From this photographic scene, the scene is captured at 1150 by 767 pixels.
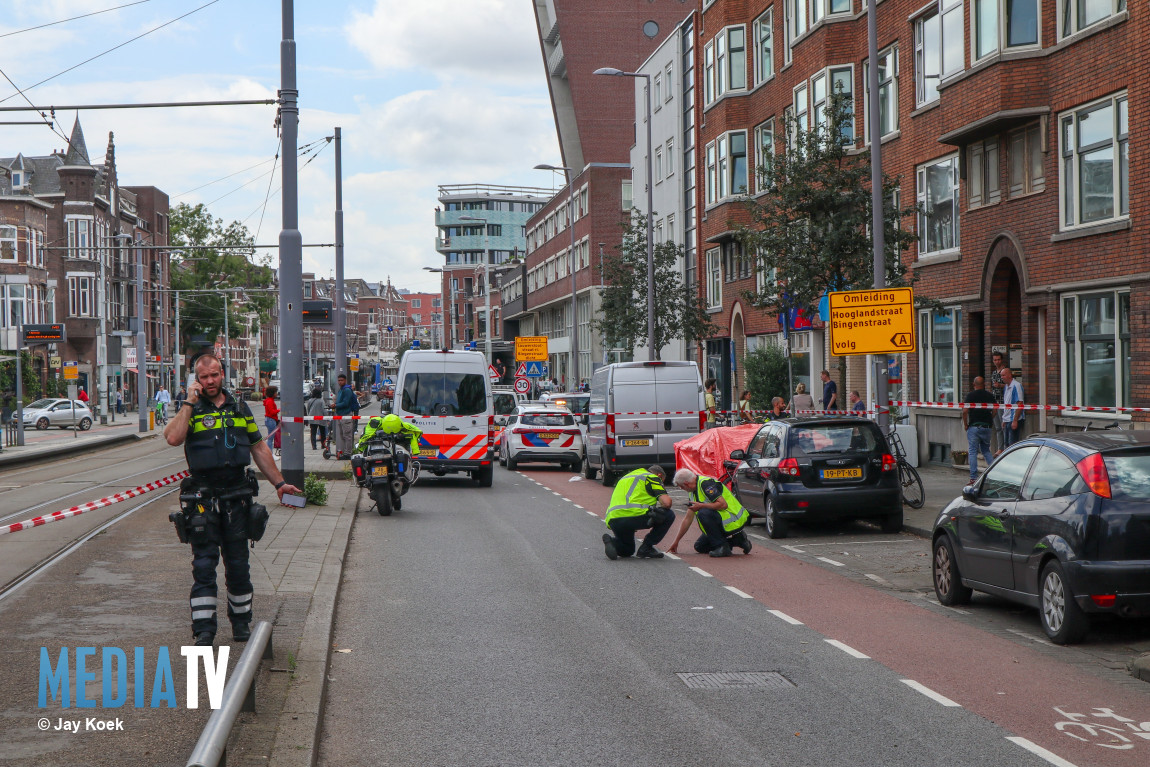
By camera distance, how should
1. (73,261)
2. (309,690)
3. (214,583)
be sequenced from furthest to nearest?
(73,261) → (214,583) → (309,690)

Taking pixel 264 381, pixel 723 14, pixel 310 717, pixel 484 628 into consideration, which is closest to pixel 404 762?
pixel 310 717

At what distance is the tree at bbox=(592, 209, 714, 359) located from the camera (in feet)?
138

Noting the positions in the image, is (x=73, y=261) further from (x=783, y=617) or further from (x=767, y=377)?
(x=783, y=617)

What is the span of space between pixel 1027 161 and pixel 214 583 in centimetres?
1846

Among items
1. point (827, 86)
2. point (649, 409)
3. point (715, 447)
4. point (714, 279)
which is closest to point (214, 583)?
point (715, 447)

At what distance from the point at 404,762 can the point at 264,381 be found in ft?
79.2

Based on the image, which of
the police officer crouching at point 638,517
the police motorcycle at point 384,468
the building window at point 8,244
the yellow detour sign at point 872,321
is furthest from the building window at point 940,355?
the building window at point 8,244

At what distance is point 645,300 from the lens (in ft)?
139

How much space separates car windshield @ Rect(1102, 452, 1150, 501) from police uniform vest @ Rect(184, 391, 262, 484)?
5.78 metres

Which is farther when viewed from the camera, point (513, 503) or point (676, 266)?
point (676, 266)

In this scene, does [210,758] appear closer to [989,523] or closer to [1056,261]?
[989,523]

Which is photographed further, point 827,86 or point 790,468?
point 827,86

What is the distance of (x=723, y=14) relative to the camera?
4041cm

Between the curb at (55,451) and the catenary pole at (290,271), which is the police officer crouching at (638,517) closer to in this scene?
the catenary pole at (290,271)
